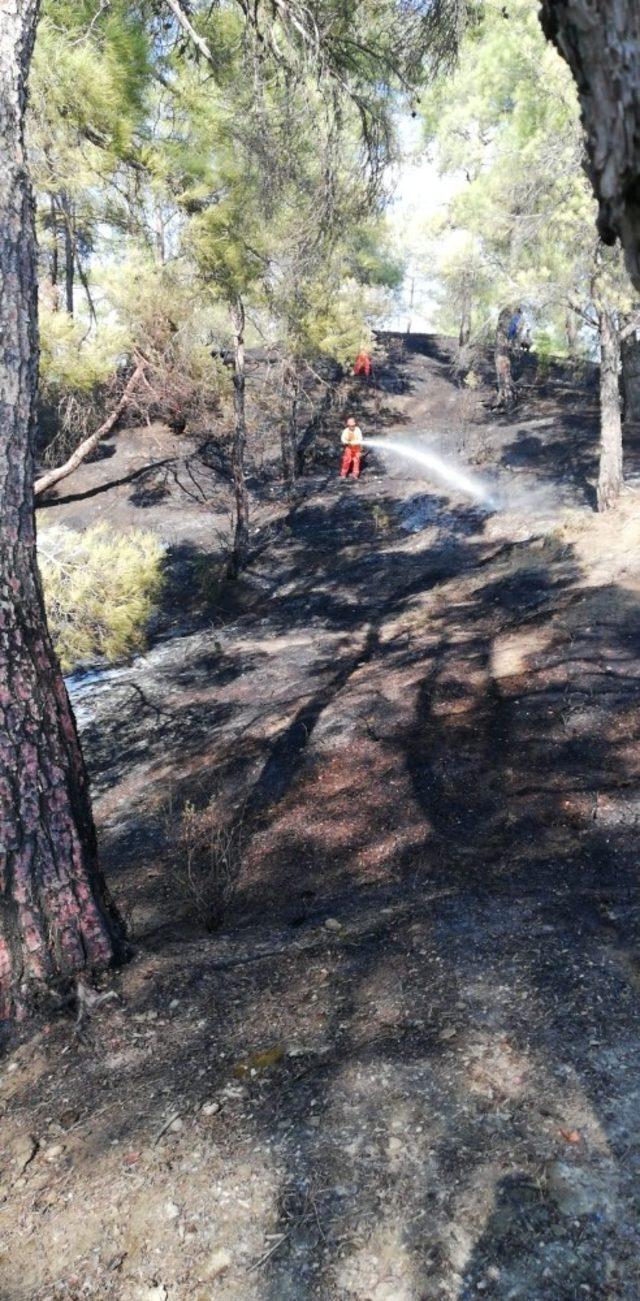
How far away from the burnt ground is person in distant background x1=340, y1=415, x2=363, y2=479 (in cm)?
1307

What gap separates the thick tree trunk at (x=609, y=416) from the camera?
547 inches

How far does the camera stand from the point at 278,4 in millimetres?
5875

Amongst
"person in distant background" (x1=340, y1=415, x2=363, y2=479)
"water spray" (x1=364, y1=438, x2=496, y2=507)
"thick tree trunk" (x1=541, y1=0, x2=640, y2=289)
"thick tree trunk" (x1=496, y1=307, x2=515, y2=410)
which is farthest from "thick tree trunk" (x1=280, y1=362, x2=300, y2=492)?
"thick tree trunk" (x1=541, y1=0, x2=640, y2=289)

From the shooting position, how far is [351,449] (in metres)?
22.0

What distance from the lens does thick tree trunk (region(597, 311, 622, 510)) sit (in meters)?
13.9

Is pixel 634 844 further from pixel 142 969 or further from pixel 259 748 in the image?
pixel 259 748

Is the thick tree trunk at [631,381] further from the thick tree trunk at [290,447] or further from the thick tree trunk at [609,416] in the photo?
the thick tree trunk at [290,447]

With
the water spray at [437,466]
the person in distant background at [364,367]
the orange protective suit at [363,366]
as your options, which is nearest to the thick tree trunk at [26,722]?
the water spray at [437,466]

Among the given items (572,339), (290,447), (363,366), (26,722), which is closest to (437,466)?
(290,447)

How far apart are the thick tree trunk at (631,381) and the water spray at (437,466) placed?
4.71 meters

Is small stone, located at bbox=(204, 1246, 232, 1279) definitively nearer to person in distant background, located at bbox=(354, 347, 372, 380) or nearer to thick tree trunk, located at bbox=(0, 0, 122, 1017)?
thick tree trunk, located at bbox=(0, 0, 122, 1017)

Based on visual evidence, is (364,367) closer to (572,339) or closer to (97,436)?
(572,339)

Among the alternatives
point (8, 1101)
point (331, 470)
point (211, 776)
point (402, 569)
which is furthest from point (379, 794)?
point (331, 470)

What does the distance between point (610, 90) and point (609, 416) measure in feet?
48.5
